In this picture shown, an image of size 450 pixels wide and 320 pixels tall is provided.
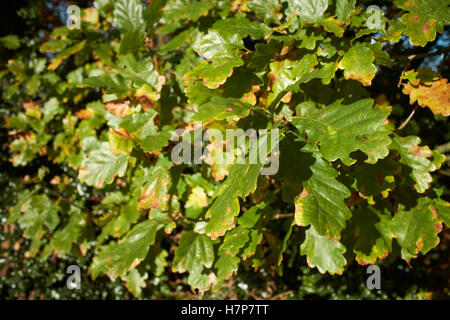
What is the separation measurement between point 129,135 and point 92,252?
1993 mm

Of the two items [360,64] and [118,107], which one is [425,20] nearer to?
[360,64]

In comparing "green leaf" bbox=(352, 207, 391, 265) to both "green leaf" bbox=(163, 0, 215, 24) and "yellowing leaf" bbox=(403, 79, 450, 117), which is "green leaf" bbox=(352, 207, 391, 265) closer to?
"yellowing leaf" bbox=(403, 79, 450, 117)

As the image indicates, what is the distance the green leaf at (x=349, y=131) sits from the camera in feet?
3.51

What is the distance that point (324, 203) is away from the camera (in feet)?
3.79

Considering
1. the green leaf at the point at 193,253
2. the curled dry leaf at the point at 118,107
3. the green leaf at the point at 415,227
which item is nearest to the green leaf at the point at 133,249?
the green leaf at the point at 193,253

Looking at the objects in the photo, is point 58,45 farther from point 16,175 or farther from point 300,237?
point 300,237

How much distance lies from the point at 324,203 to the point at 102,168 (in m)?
1.16

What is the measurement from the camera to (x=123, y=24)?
186 centimetres

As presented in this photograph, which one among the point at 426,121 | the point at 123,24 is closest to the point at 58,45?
the point at 123,24

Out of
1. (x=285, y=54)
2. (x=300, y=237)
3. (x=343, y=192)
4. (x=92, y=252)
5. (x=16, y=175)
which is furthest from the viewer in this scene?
(x=16, y=175)

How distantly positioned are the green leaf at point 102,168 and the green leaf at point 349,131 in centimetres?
97

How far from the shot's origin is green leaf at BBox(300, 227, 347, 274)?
1.35m

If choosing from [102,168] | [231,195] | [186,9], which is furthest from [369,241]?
Result: [186,9]

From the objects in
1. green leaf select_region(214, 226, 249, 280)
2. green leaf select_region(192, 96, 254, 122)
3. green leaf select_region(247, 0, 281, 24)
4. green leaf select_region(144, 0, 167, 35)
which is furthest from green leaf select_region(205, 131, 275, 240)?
green leaf select_region(144, 0, 167, 35)
